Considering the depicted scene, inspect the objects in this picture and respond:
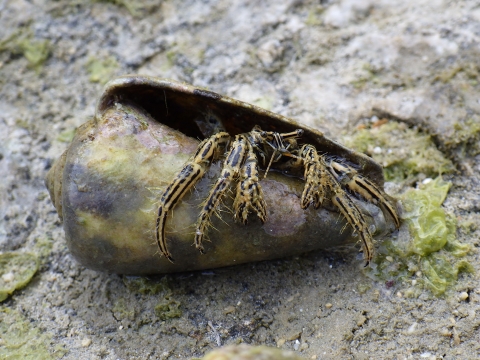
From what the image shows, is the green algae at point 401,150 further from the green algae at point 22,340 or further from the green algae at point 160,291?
the green algae at point 22,340

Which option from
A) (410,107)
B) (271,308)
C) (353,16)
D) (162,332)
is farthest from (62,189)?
(353,16)

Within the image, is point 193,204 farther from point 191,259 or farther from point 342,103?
point 342,103

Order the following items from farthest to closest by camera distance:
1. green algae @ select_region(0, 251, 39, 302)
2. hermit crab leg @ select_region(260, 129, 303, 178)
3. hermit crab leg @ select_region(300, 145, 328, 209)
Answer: green algae @ select_region(0, 251, 39, 302)
hermit crab leg @ select_region(260, 129, 303, 178)
hermit crab leg @ select_region(300, 145, 328, 209)

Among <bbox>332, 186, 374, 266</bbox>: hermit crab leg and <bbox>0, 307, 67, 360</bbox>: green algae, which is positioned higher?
<bbox>332, 186, 374, 266</bbox>: hermit crab leg

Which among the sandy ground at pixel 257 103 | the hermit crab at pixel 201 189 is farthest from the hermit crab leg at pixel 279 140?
the sandy ground at pixel 257 103

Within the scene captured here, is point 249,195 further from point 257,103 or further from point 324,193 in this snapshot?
point 257,103

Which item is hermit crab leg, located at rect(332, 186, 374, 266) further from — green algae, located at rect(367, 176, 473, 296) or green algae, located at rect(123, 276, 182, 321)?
green algae, located at rect(123, 276, 182, 321)

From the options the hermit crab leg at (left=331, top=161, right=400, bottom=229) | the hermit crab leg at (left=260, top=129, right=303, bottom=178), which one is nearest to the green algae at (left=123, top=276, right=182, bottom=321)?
the hermit crab leg at (left=260, top=129, right=303, bottom=178)
